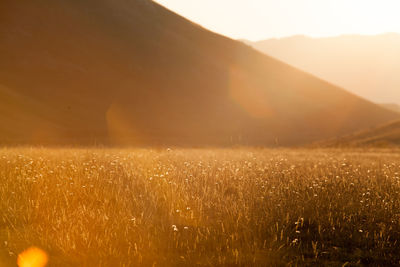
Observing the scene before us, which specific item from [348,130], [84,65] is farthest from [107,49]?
[348,130]

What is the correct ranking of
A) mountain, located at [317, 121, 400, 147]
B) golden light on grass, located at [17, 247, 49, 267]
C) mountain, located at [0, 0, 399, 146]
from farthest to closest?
mountain, located at [0, 0, 399, 146], mountain, located at [317, 121, 400, 147], golden light on grass, located at [17, 247, 49, 267]

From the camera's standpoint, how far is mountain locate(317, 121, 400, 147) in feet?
114

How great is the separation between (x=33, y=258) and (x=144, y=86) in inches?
2704

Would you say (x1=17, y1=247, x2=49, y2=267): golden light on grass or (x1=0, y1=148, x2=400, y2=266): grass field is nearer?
(x1=17, y1=247, x2=49, y2=267): golden light on grass

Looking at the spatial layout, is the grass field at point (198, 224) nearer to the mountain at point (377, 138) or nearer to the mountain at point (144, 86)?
the mountain at point (377, 138)

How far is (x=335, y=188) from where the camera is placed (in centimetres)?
687

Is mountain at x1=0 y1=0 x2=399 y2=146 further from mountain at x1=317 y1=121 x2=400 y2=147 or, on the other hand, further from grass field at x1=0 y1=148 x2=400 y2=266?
grass field at x1=0 y1=148 x2=400 y2=266

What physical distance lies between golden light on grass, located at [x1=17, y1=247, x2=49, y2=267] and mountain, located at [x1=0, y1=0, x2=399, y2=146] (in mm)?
34074

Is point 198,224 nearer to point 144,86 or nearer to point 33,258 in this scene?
point 33,258

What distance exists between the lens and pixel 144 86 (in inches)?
2810

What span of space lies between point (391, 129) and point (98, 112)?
42.6 meters

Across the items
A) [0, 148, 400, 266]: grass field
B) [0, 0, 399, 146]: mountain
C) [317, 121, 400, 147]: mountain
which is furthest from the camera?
[0, 0, 399, 146]: mountain

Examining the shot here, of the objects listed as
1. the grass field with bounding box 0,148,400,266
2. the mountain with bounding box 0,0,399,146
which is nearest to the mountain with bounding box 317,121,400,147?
the mountain with bounding box 0,0,399,146

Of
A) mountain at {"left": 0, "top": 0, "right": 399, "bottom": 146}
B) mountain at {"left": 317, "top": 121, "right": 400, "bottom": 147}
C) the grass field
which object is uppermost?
mountain at {"left": 0, "top": 0, "right": 399, "bottom": 146}
